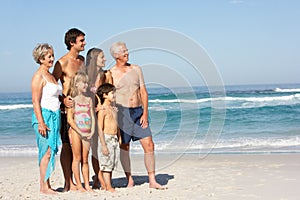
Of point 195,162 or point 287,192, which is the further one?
point 195,162

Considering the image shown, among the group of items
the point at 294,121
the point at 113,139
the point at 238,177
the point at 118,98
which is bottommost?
the point at 294,121

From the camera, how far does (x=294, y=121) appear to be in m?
16.4

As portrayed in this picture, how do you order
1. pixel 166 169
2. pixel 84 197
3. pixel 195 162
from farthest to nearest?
pixel 195 162 < pixel 166 169 < pixel 84 197

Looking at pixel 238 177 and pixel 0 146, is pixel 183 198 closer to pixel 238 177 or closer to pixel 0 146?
pixel 238 177

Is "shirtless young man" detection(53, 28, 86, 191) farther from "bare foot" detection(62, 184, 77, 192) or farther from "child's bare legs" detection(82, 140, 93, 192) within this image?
"bare foot" detection(62, 184, 77, 192)

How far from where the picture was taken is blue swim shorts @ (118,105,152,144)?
5184mm

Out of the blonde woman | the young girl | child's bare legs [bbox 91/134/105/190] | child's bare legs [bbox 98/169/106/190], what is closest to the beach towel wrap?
the blonde woman

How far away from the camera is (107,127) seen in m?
5.05

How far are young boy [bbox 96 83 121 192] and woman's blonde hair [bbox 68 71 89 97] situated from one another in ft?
0.71

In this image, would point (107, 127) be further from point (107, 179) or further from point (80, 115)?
point (107, 179)

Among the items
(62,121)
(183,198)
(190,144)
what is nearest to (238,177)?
(183,198)

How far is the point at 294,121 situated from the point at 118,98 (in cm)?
1276

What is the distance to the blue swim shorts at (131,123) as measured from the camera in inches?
204

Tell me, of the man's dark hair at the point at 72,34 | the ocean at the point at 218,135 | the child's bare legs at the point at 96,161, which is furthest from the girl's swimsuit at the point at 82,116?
the ocean at the point at 218,135
